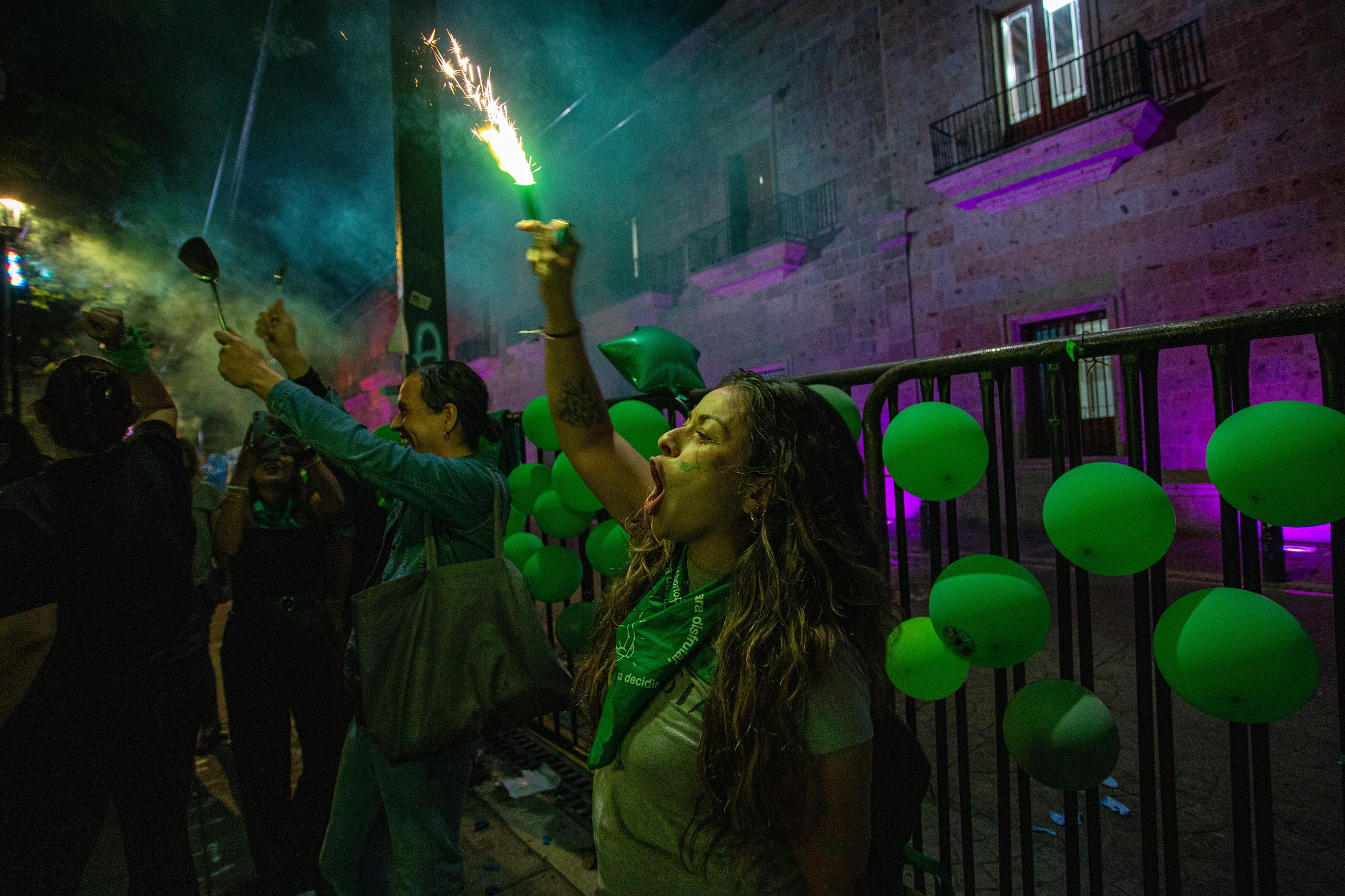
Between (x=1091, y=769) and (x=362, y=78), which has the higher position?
(x=362, y=78)

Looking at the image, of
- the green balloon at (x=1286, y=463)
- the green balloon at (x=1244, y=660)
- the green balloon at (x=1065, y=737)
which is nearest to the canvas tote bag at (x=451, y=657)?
the green balloon at (x=1065, y=737)

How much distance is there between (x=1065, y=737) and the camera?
166 cm

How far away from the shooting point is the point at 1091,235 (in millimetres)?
9609

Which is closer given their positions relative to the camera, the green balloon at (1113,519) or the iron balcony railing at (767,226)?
the green balloon at (1113,519)

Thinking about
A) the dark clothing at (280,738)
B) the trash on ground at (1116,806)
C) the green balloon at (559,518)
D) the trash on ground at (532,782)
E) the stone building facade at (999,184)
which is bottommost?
the trash on ground at (1116,806)

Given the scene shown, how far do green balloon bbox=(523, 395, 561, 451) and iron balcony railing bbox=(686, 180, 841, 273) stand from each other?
34.7 feet

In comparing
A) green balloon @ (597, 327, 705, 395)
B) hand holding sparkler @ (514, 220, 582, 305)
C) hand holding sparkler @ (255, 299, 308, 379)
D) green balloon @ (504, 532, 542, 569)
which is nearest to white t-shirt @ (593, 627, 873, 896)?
hand holding sparkler @ (514, 220, 582, 305)

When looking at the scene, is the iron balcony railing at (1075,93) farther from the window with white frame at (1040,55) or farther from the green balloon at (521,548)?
the green balloon at (521,548)

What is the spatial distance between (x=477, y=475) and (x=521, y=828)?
6.38 ft

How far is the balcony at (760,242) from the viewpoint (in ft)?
41.4

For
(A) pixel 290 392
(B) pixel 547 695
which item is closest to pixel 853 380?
(B) pixel 547 695

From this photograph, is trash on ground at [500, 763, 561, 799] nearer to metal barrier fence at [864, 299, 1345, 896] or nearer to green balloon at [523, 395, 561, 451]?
green balloon at [523, 395, 561, 451]

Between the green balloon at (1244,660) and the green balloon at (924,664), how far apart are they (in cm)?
56

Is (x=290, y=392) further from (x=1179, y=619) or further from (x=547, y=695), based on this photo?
(x=1179, y=619)
